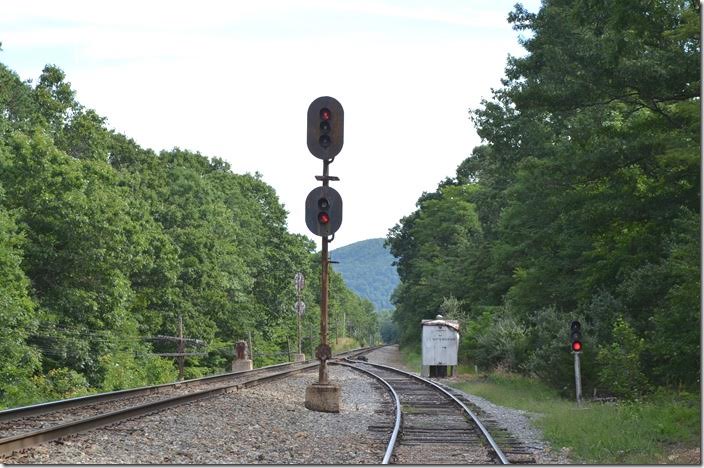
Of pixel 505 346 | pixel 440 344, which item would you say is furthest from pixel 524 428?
pixel 440 344

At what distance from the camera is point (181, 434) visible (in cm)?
1538

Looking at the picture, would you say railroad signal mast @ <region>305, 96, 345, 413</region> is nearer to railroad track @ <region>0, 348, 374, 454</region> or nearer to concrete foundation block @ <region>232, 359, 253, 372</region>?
railroad track @ <region>0, 348, 374, 454</region>

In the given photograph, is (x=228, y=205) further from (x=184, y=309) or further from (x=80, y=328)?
(x=80, y=328)

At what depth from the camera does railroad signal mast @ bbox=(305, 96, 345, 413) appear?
68.1 feet

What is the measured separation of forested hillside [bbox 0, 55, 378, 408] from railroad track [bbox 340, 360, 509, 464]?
49.0ft

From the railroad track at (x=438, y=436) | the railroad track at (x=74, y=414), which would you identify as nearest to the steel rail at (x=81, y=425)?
the railroad track at (x=74, y=414)

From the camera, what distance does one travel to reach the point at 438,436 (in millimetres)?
16734

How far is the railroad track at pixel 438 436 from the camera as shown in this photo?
13.8m

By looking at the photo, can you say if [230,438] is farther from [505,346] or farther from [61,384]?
[61,384]

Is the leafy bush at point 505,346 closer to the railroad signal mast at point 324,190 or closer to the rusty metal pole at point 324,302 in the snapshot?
the rusty metal pole at point 324,302

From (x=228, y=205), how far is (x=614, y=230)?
5529 centimetres

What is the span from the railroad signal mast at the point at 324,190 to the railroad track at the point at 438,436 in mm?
1559

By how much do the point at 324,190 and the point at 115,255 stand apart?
2633 centimetres

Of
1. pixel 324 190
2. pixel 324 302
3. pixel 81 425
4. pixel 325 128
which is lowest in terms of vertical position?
pixel 81 425
